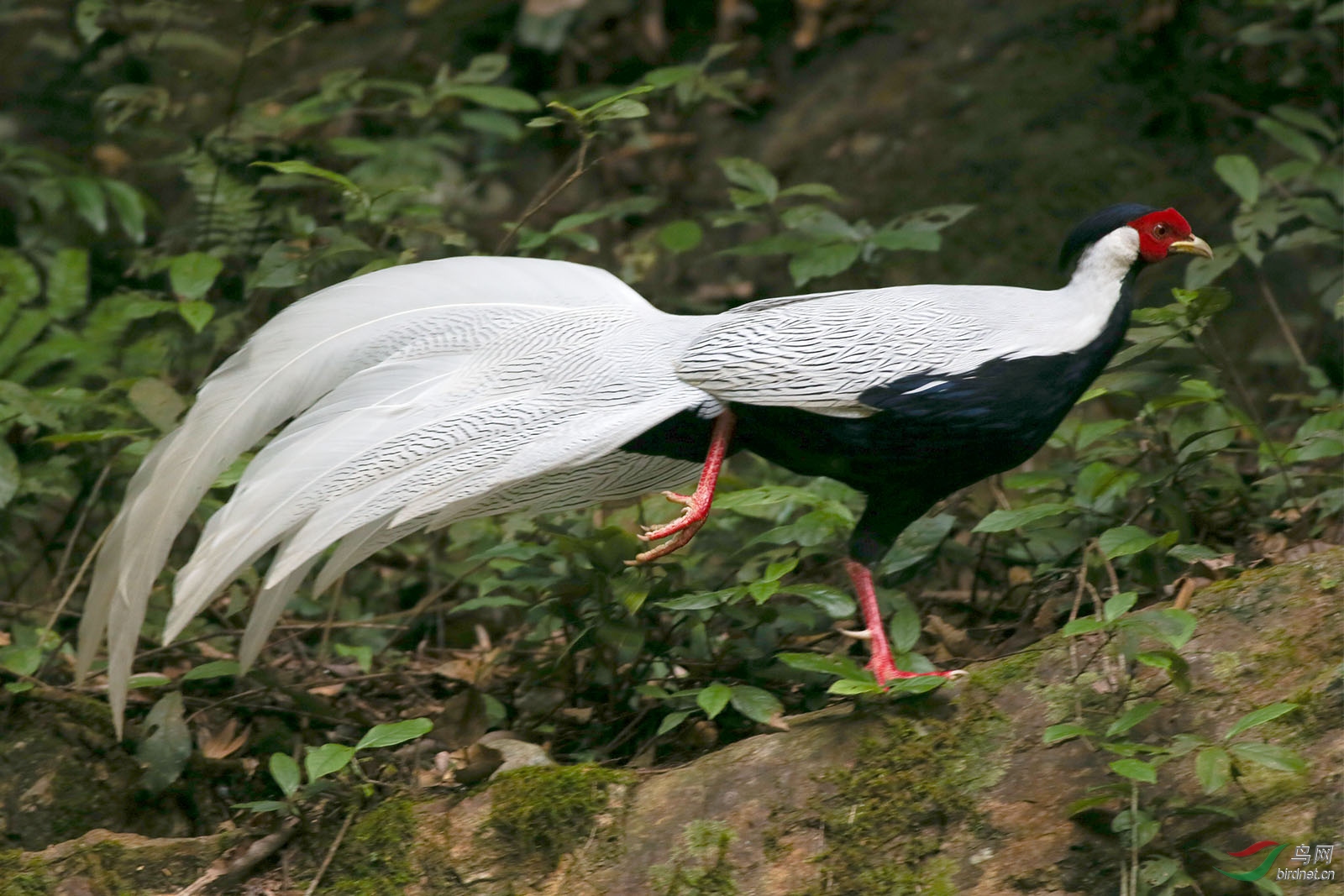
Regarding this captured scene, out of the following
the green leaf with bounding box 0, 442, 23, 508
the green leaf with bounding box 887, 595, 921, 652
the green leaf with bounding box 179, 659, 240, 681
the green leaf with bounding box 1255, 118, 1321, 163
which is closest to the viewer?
the green leaf with bounding box 887, 595, 921, 652

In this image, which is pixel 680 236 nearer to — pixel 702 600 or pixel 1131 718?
pixel 702 600

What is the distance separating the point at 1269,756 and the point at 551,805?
5.08 ft

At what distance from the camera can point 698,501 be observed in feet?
9.83

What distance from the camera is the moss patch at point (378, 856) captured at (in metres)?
3.03

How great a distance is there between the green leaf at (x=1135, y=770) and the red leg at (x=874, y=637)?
1.69ft

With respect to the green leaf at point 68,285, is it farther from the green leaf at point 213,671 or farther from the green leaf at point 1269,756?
the green leaf at point 1269,756

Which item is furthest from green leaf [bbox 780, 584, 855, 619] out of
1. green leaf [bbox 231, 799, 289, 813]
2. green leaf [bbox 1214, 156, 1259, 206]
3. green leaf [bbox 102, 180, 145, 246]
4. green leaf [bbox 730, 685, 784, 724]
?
green leaf [bbox 102, 180, 145, 246]

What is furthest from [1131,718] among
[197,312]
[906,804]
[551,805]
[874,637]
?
[197,312]

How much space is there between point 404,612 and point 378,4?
4.05 m

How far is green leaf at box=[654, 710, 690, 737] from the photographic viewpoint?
326 centimetres

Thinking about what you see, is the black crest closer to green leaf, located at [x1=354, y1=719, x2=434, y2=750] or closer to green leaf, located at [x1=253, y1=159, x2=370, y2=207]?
green leaf, located at [x1=354, y1=719, x2=434, y2=750]

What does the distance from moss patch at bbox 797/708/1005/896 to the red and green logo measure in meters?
0.50

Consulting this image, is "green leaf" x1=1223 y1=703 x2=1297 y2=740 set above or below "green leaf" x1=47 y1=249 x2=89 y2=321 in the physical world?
above

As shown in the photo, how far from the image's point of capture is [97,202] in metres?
5.25
